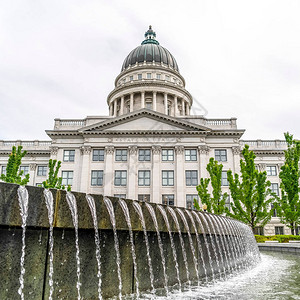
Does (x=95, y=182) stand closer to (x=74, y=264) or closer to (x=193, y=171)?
(x=193, y=171)

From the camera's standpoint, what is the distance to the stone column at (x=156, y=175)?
44.3m

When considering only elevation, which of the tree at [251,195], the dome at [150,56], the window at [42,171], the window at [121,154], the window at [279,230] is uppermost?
the dome at [150,56]

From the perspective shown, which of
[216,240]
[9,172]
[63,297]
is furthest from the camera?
[9,172]

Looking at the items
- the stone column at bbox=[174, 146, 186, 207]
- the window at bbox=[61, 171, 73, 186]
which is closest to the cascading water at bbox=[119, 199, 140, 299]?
the stone column at bbox=[174, 146, 186, 207]

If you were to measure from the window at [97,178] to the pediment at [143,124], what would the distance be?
6.86 metres

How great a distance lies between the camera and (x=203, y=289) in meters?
8.24

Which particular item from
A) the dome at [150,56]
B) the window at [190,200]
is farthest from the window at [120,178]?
the dome at [150,56]

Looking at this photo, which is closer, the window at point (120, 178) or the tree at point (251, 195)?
the tree at point (251, 195)

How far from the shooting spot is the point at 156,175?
4531 centimetres

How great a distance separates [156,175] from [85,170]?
11.3m

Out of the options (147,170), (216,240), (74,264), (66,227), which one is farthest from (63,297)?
(147,170)

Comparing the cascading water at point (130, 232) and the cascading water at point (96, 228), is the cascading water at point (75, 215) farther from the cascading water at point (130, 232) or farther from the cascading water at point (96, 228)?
the cascading water at point (130, 232)

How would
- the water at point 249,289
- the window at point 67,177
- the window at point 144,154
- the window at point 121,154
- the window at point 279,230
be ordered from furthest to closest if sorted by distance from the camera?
the window at point 279,230
the window at point 121,154
the window at point 144,154
the window at point 67,177
the water at point 249,289

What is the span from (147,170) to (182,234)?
36.8 metres
